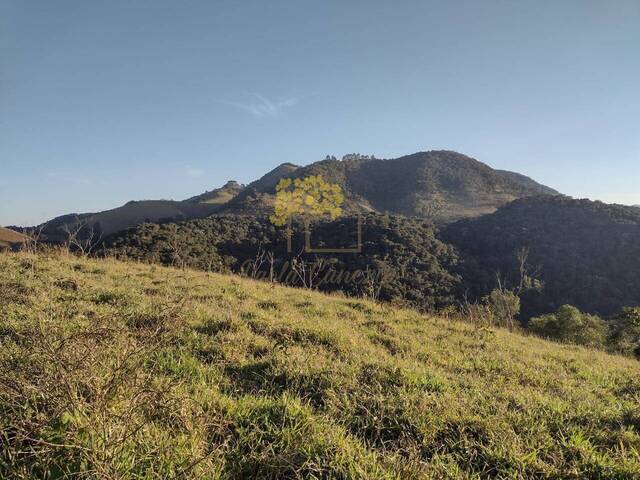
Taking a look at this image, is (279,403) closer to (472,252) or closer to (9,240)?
(9,240)

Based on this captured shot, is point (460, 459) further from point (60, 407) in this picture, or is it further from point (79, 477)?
point (60, 407)

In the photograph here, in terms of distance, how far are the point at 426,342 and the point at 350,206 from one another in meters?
81.6

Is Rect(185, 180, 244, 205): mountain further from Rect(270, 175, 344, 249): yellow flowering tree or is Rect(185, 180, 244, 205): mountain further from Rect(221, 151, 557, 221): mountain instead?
Rect(270, 175, 344, 249): yellow flowering tree

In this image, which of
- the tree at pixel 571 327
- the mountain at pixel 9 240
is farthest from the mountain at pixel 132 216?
the tree at pixel 571 327

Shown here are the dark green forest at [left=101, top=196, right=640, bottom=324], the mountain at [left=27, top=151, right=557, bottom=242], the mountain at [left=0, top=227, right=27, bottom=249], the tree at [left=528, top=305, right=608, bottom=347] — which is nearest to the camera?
the mountain at [left=0, top=227, right=27, bottom=249]

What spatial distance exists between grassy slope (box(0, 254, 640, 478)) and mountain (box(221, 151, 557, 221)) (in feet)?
251

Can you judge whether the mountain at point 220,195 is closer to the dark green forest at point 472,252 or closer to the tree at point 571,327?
the dark green forest at point 472,252

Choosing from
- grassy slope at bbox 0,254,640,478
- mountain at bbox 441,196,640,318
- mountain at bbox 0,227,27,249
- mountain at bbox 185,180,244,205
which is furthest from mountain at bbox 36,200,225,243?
grassy slope at bbox 0,254,640,478

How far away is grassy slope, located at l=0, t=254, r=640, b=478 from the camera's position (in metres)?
2.61

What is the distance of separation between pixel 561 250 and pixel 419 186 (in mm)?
61436

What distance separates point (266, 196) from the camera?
85500mm

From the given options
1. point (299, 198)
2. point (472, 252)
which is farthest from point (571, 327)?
point (472, 252)

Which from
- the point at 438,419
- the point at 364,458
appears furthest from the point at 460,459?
the point at 364,458

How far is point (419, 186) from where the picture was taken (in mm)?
112500
